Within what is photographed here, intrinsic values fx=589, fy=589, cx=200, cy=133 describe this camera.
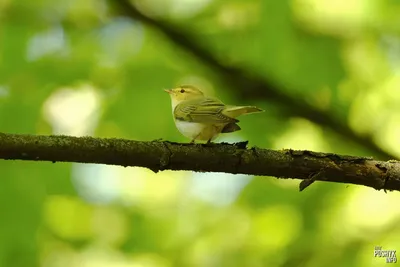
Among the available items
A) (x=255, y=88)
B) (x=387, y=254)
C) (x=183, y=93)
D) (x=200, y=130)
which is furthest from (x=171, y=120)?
(x=387, y=254)

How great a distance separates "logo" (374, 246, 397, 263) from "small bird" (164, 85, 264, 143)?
93 centimetres

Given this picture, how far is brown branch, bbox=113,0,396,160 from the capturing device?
322 cm

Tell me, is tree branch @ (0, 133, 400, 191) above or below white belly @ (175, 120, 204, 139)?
below

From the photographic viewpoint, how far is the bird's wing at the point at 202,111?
2771 millimetres

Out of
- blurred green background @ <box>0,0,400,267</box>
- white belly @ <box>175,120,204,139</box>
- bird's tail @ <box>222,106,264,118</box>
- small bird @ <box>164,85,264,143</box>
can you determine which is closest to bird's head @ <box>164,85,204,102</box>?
blurred green background @ <box>0,0,400,267</box>

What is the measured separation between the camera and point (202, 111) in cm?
296

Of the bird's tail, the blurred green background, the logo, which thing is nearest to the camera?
the bird's tail

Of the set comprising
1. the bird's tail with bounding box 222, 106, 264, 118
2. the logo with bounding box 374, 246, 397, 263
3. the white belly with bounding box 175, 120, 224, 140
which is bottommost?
the logo with bounding box 374, 246, 397, 263

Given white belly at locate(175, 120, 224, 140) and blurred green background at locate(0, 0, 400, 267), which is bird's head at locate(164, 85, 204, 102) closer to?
blurred green background at locate(0, 0, 400, 267)

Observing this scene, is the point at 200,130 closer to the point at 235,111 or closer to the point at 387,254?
the point at 235,111

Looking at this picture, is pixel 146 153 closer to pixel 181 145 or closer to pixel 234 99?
pixel 181 145

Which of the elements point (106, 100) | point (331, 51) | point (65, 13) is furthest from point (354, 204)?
point (65, 13)

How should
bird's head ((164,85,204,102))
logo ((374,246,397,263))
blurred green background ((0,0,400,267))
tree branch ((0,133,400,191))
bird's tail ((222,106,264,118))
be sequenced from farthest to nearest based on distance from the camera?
bird's head ((164,85,204,102)), blurred green background ((0,0,400,267)), logo ((374,246,397,263)), bird's tail ((222,106,264,118)), tree branch ((0,133,400,191))

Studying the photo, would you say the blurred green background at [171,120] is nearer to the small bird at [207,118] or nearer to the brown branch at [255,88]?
the brown branch at [255,88]
